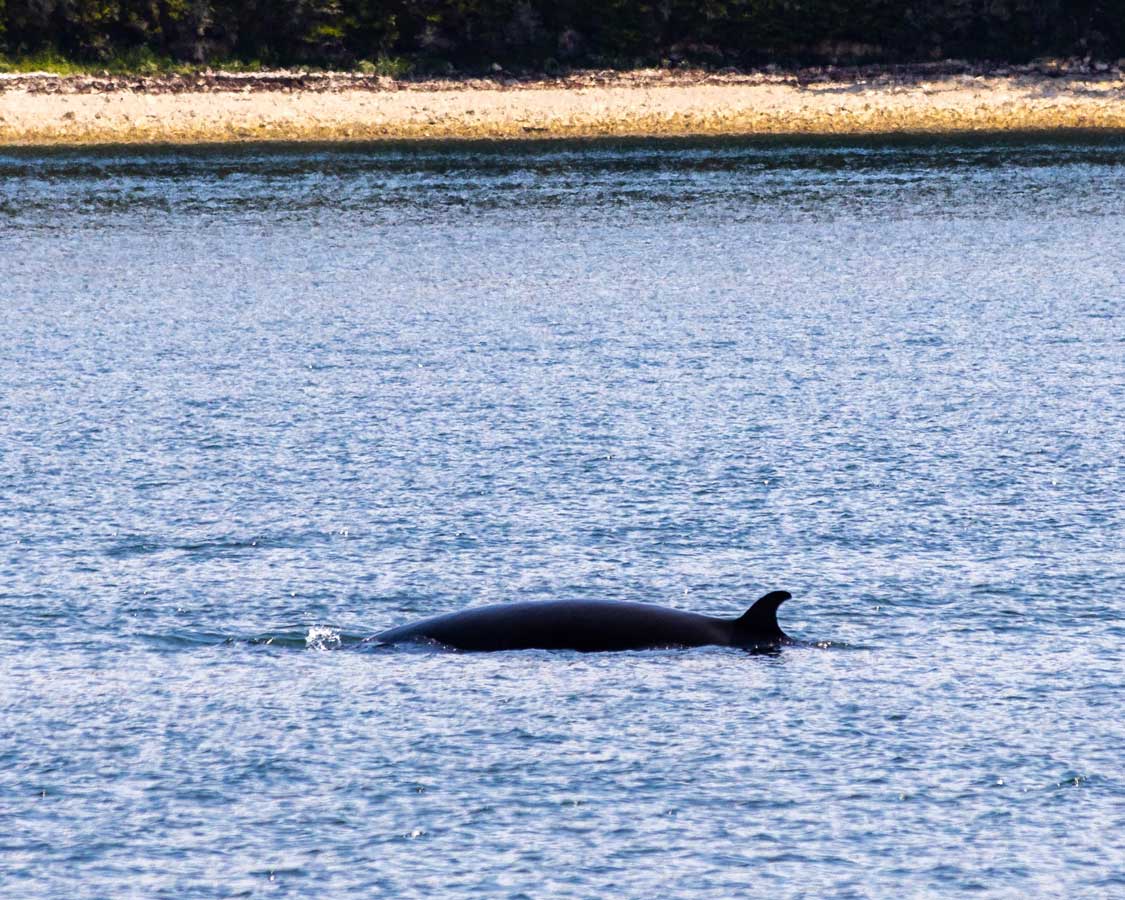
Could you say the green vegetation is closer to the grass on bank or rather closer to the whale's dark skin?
the grass on bank

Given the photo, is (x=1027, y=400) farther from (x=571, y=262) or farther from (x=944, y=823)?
(x=571, y=262)

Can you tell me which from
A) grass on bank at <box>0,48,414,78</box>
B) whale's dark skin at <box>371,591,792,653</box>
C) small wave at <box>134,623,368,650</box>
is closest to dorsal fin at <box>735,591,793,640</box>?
whale's dark skin at <box>371,591,792,653</box>

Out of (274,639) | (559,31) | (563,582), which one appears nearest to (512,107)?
(559,31)

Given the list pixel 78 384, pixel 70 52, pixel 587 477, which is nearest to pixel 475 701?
pixel 587 477

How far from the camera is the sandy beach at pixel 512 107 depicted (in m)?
115

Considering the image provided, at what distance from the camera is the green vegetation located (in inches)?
4973

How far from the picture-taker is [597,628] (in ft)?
59.5

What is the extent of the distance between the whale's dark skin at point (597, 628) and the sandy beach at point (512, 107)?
101 m

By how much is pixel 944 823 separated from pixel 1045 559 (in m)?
7.90

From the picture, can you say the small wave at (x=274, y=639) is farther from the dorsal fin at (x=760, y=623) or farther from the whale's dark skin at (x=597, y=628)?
the dorsal fin at (x=760, y=623)

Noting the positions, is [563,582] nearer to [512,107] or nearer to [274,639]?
[274,639]

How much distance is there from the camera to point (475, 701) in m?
16.8

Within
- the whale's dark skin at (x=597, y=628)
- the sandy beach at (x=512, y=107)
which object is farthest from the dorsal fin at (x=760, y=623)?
the sandy beach at (x=512, y=107)

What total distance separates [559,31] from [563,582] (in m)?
114
